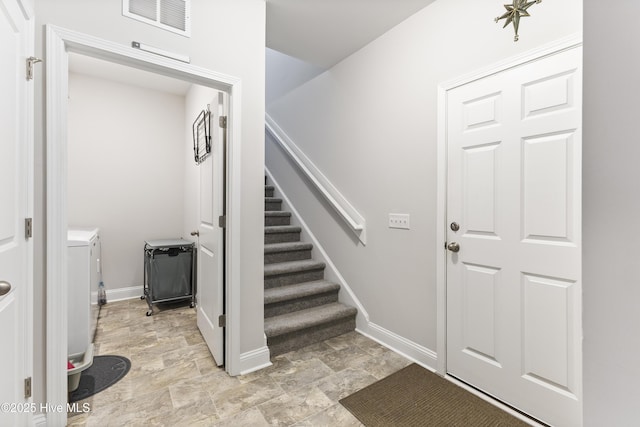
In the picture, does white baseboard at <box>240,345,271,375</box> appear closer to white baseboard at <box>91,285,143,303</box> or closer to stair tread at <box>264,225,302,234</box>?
stair tread at <box>264,225,302,234</box>

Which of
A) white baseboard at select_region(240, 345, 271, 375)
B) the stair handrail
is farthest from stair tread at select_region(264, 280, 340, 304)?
the stair handrail

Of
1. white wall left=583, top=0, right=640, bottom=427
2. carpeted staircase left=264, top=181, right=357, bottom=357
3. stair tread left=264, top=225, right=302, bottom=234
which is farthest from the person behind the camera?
stair tread left=264, top=225, right=302, bottom=234

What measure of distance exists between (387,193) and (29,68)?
227cm

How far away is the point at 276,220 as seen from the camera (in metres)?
3.65

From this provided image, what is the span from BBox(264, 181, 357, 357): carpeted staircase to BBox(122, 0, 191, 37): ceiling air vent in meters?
1.97

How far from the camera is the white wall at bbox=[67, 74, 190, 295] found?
3447 millimetres

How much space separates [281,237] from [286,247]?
277 mm

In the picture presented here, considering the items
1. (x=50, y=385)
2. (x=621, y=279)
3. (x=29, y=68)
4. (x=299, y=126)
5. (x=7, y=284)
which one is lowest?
(x=50, y=385)

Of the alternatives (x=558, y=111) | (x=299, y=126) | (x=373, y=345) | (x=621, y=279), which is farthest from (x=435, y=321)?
(x=299, y=126)

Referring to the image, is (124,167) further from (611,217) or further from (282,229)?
(611,217)

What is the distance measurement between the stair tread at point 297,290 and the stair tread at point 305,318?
0.48 feet

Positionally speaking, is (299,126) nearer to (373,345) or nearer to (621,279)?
(373,345)

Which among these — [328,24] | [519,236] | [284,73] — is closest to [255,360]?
[519,236]

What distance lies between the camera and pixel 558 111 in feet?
4.93
